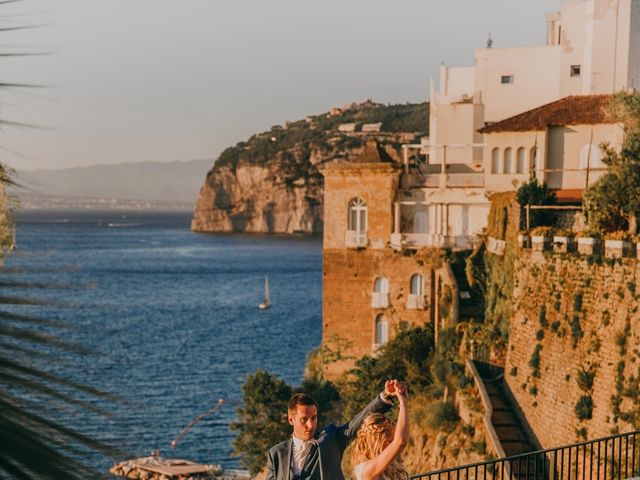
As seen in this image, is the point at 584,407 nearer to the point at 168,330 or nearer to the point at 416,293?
the point at 416,293

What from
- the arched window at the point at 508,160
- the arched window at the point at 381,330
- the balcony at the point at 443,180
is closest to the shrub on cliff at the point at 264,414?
the arched window at the point at 381,330

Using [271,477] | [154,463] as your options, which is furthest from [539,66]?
[271,477]

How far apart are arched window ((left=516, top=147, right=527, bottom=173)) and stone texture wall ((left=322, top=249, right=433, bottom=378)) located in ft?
14.0

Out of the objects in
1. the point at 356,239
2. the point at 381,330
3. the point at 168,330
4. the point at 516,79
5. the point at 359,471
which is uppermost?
the point at 516,79

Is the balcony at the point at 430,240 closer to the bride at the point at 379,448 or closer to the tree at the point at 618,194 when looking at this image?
the tree at the point at 618,194

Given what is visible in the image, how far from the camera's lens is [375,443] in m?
5.58

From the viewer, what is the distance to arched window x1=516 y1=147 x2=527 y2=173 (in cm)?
3120

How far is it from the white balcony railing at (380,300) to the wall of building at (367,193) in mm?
1610

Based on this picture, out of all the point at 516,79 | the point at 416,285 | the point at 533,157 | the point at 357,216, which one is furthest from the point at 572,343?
the point at 516,79

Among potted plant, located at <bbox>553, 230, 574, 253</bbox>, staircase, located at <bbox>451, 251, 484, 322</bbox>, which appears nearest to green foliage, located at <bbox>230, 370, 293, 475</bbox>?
staircase, located at <bbox>451, 251, 484, 322</bbox>

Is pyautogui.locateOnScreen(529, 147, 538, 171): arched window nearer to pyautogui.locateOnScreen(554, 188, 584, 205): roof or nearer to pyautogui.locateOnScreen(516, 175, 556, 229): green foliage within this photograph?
pyautogui.locateOnScreen(554, 188, 584, 205): roof

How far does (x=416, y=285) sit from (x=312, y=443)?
27435mm

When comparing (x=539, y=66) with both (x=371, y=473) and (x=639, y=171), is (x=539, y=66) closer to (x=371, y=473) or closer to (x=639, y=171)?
(x=639, y=171)

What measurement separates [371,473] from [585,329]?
645 inches
